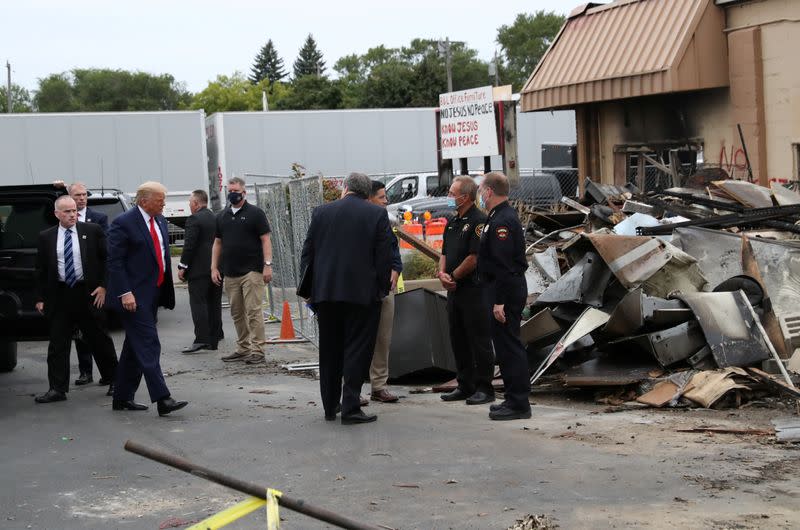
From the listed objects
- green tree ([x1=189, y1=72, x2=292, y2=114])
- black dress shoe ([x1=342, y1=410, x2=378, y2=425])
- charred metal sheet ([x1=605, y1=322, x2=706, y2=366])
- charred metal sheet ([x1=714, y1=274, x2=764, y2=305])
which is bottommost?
black dress shoe ([x1=342, y1=410, x2=378, y2=425])

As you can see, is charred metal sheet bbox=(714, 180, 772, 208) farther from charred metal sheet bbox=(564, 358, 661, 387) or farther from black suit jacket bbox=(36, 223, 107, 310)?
black suit jacket bbox=(36, 223, 107, 310)

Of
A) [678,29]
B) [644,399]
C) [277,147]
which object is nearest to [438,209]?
[277,147]

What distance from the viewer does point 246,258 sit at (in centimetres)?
1230

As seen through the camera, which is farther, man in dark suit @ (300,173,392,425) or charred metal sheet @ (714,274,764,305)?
charred metal sheet @ (714,274,764,305)

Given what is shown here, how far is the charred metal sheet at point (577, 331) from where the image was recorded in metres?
9.75

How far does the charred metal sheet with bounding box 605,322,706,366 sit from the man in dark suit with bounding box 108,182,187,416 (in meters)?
4.10

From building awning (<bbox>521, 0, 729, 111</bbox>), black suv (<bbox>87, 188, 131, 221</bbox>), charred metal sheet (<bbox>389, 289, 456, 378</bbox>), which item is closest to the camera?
charred metal sheet (<bbox>389, 289, 456, 378</bbox>)

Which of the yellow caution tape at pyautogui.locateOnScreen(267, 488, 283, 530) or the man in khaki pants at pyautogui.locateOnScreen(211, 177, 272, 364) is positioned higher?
the man in khaki pants at pyautogui.locateOnScreen(211, 177, 272, 364)

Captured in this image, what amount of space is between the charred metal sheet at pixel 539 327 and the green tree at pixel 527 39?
116481mm

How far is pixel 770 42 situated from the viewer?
1571 centimetres

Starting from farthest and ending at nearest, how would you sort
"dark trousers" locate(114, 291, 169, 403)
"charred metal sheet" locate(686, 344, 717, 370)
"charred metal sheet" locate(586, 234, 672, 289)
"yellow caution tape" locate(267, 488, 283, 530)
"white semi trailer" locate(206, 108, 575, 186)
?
"white semi trailer" locate(206, 108, 575, 186)
"charred metal sheet" locate(586, 234, 672, 289)
"charred metal sheet" locate(686, 344, 717, 370)
"dark trousers" locate(114, 291, 169, 403)
"yellow caution tape" locate(267, 488, 283, 530)

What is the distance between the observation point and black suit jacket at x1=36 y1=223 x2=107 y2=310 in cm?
997

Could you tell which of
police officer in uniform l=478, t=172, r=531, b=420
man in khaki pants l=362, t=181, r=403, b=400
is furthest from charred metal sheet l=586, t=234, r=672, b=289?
man in khaki pants l=362, t=181, r=403, b=400

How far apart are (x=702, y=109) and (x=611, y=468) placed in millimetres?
11420
